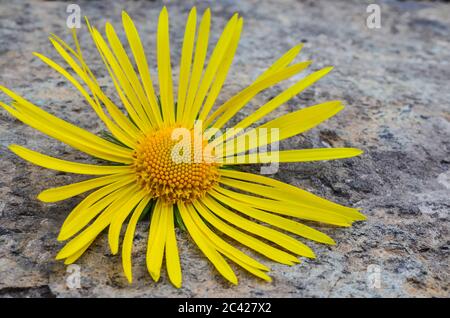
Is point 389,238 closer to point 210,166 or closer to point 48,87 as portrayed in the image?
point 210,166

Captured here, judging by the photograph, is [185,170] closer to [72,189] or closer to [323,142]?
[72,189]

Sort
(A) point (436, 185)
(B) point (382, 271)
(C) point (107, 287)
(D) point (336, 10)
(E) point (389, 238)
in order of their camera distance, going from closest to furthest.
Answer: (C) point (107, 287), (B) point (382, 271), (E) point (389, 238), (A) point (436, 185), (D) point (336, 10)

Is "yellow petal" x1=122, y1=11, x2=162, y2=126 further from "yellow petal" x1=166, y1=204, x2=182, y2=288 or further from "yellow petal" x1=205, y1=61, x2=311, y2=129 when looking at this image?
"yellow petal" x1=166, y1=204, x2=182, y2=288

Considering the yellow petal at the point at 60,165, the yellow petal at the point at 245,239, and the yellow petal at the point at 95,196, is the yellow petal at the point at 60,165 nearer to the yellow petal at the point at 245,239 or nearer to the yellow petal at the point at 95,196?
the yellow petal at the point at 95,196

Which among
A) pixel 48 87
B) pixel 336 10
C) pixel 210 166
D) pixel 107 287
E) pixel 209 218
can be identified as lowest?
pixel 107 287

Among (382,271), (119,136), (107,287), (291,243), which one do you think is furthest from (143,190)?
(382,271)
